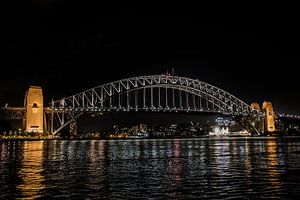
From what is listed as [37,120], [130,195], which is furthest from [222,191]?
[37,120]

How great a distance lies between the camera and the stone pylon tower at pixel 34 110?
84.7 meters

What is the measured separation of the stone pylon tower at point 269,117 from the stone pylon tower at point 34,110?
6768 cm

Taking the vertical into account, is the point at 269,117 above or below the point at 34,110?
below

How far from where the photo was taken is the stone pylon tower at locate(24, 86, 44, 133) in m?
84.7

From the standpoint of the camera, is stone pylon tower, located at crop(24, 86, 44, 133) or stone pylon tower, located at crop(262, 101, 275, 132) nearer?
stone pylon tower, located at crop(24, 86, 44, 133)

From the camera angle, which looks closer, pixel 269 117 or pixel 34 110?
pixel 34 110

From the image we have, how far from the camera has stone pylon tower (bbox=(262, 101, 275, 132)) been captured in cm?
12386

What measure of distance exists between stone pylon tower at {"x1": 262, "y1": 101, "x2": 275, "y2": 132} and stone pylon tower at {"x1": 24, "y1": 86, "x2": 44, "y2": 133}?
6768cm

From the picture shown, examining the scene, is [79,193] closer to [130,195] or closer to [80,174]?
[130,195]

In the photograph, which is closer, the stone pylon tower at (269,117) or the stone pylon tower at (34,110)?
the stone pylon tower at (34,110)

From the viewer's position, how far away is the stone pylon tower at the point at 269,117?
123863 mm

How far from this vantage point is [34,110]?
86188 millimetres

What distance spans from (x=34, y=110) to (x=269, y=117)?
233 feet

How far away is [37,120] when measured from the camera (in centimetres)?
8581
